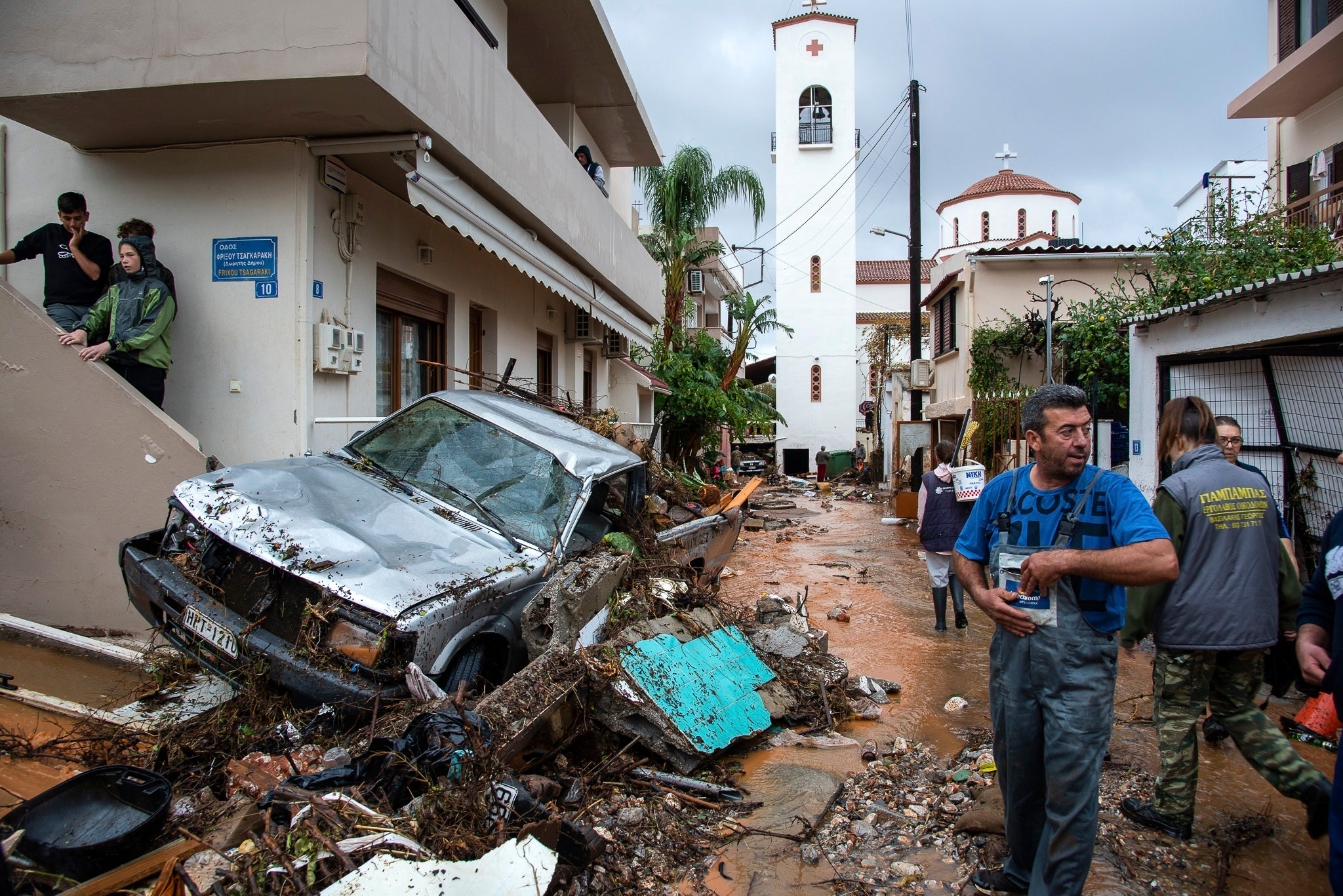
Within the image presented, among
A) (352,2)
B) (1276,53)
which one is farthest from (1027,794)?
(1276,53)

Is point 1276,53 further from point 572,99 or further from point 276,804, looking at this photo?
point 276,804

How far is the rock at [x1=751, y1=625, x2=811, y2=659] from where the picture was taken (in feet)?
17.8

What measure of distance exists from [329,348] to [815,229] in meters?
30.0

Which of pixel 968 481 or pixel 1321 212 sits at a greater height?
pixel 1321 212

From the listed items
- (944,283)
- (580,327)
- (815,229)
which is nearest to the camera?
(580,327)

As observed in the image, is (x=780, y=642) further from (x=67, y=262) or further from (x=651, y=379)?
(x=651, y=379)

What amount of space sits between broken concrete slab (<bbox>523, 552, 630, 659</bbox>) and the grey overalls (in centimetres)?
213

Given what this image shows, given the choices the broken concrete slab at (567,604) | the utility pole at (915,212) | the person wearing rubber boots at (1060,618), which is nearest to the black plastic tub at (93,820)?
the broken concrete slab at (567,604)

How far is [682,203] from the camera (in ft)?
70.1

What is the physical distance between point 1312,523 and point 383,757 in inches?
268

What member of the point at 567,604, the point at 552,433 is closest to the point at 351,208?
the point at 552,433

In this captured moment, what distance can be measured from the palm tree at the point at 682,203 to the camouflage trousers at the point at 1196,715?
689 inches

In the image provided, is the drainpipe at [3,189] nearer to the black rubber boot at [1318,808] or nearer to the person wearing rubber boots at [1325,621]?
the person wearing rubber boots at [1325,621]

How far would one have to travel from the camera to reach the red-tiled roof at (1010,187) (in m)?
40.6
